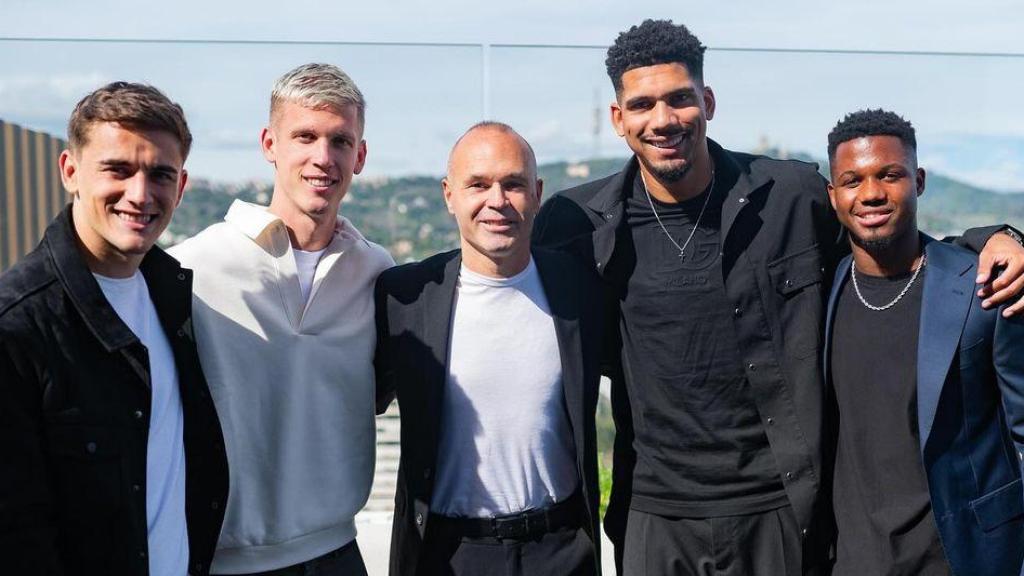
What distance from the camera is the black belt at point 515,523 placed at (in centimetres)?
321

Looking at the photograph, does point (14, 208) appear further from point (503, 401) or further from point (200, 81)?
point (503, 401)

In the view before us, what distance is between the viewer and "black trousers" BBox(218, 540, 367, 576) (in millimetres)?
3170

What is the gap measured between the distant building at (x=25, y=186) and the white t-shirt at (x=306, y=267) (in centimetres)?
305

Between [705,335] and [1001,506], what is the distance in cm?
91

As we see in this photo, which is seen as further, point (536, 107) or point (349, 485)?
point (536, 107)

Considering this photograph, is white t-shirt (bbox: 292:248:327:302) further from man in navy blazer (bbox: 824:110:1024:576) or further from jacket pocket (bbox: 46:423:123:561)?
man in navy blazer (bbox: 824:110:1024:576)

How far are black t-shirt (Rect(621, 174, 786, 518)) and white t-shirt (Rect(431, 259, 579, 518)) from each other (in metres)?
0.28

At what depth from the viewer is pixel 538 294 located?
3400 millimetres

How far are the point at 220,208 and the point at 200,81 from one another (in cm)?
63

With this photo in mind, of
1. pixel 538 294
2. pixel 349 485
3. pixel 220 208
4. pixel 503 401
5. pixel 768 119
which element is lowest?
pixel 349 485

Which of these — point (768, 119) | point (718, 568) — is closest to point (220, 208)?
point (768, 119)

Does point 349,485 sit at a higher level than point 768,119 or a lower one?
lower

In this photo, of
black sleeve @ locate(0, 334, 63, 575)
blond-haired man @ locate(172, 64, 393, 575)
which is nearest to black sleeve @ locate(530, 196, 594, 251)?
blond-haired man @ locate(172, 64, 393, 575)

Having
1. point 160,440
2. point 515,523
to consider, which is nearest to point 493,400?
point 515,523
